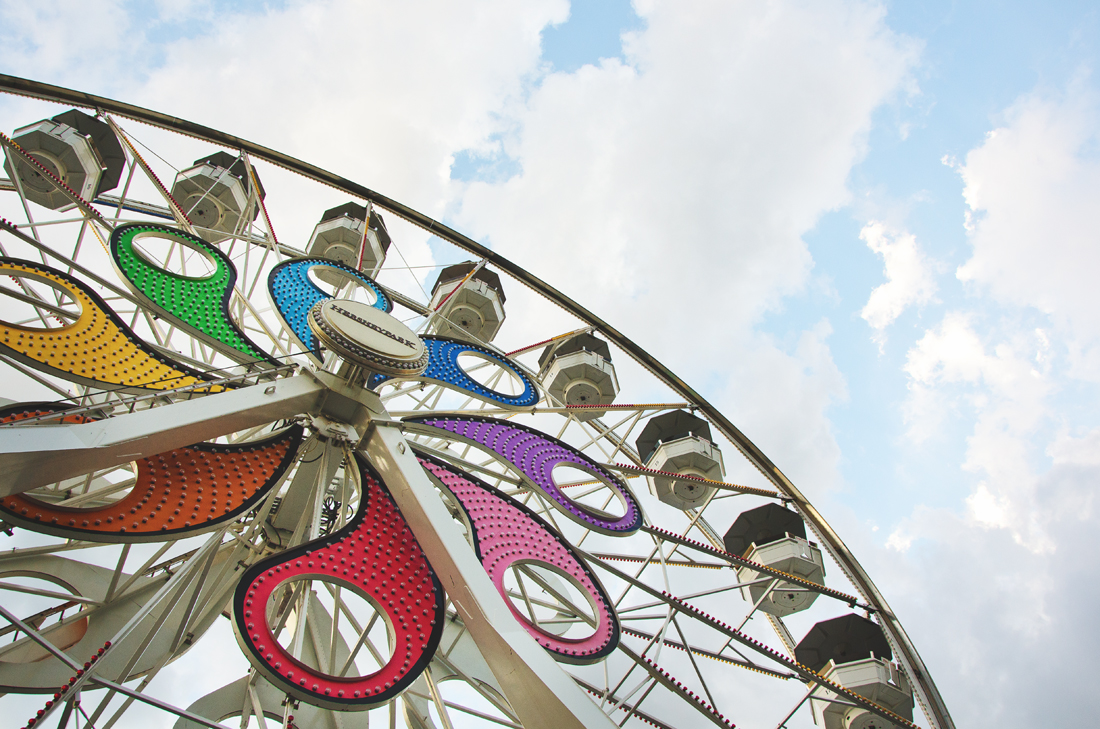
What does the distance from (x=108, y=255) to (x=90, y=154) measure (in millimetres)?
3996

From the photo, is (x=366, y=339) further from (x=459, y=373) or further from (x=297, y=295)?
(x=459, y=373)

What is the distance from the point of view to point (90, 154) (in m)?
10.6

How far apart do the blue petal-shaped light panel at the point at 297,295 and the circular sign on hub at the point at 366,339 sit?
70 centimetres

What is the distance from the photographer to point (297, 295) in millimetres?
8758

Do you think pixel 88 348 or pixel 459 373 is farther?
pixel 459 373

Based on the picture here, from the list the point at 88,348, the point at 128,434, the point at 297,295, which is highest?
the point at 297,295

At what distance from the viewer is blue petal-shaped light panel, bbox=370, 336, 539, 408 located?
9.16 metres

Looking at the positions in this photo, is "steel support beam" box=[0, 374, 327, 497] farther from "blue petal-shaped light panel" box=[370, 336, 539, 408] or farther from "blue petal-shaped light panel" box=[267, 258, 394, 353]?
"blue petal-shaped light panel" box=[370, 336, 539, 408]

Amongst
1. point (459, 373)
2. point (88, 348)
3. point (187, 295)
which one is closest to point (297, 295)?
point (187, 295)

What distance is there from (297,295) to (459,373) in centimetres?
219

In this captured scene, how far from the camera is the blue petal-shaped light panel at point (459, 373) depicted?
30.1ft

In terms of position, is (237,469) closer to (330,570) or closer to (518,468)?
(330,570)

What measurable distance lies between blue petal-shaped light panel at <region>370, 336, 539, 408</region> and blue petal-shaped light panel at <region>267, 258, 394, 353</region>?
0.95 meters

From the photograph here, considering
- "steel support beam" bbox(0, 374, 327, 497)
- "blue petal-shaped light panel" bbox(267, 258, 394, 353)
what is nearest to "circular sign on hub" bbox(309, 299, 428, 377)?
"steel support beam" bbox(0, 374, 327, 497)
